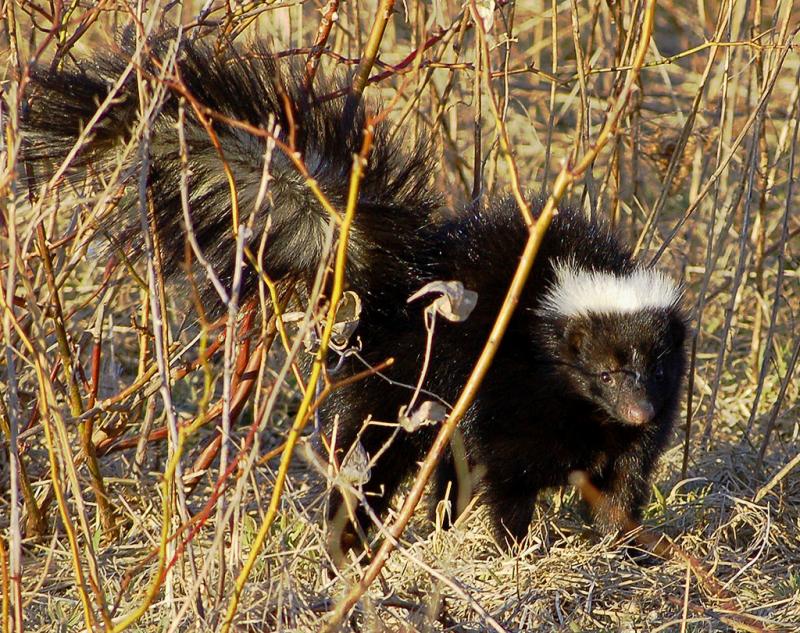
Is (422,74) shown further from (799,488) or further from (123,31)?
(799,488)

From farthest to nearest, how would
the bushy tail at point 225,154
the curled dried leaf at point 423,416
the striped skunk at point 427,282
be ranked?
the striped skunk at point 427,282 → the bushy tail at point 225,154 → the curled dried leaf at point 423,416

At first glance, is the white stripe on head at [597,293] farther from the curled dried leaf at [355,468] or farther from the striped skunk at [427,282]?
the curled dried leaf at [355,468]

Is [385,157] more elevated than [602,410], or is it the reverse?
[385,157]

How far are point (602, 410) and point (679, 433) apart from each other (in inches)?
52.1

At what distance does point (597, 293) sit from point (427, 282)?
61cm

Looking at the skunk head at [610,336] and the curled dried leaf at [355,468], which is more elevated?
the curled dried leaf at [355,468]

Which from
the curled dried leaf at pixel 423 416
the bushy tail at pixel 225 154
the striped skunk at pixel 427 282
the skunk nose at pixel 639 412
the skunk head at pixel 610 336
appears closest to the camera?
the curled dried leaf at pixel 423 416

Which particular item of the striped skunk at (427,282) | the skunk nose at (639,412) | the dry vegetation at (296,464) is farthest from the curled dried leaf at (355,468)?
the skunk nose at (639,412)

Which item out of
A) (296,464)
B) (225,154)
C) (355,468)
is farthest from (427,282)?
(296,464)

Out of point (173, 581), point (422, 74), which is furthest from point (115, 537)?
point (422, 74)

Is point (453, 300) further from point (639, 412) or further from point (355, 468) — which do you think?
point (639, 412)

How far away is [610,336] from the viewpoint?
4008 mm

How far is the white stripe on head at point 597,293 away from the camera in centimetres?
399

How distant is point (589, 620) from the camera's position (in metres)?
3.57
